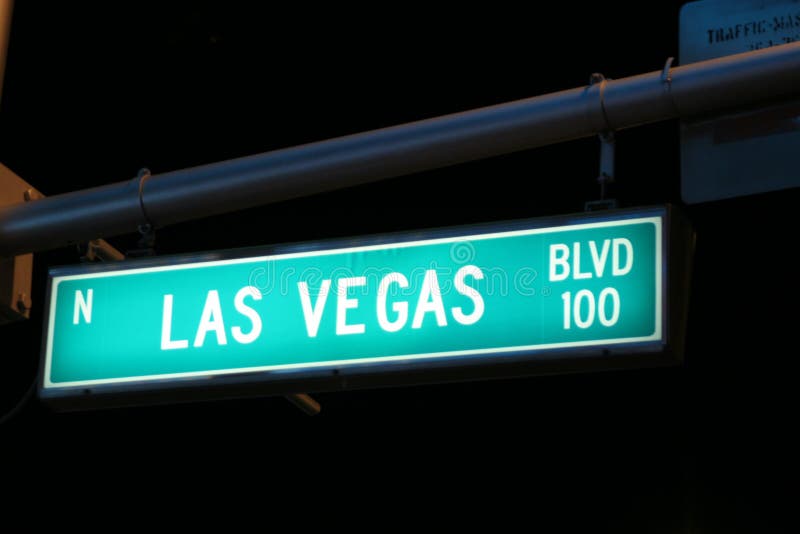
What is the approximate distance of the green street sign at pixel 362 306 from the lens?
355 centimetres

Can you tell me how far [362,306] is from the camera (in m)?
3.72

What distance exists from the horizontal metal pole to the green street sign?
16 centimetres

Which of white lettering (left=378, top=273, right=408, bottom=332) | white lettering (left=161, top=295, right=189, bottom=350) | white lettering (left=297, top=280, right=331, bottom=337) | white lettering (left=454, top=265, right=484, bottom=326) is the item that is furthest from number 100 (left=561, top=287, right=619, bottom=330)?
white lettering (left=161, top=295, right=189, bottom=350)

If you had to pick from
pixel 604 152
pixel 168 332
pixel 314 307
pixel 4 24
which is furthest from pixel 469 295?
pixel 4 24

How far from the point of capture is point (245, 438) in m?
9.39

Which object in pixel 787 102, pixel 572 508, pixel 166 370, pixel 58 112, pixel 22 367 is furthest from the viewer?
pixel 572 508

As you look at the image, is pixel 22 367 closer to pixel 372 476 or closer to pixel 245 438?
pixel 245 438

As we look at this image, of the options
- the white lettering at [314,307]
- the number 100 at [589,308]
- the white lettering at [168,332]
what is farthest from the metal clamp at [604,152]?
the white lettering at [168,332]

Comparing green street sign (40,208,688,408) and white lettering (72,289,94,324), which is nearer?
green street sign (40,208,688,408)

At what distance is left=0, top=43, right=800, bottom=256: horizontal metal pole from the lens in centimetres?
355

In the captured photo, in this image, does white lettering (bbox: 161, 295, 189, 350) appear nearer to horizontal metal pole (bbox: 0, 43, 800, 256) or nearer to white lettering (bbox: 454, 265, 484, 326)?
horizontal metal pole (bbox: 0, 43, 800, 256)

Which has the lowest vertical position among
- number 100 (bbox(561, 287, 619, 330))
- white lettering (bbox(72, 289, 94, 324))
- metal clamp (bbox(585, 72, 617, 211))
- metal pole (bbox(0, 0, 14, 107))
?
number 100 (bbox(561, 287, 619, 330))

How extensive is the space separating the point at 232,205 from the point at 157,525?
18.5ft

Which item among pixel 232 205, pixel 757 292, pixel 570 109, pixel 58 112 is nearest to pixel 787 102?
pixel 570 109
